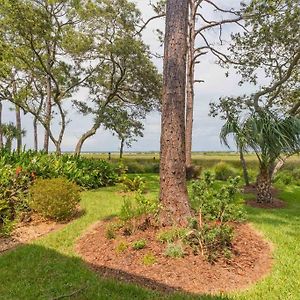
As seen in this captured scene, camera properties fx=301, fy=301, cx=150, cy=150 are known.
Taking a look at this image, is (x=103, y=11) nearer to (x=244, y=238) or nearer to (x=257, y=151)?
(x=257, y=151)

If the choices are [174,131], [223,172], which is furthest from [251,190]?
[174,131]

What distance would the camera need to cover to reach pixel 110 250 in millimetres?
5176

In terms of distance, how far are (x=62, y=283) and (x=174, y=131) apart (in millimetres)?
3214

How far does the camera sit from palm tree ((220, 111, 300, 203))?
29.8ft

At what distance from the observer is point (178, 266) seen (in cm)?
452

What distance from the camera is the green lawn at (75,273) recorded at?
12.8 ft

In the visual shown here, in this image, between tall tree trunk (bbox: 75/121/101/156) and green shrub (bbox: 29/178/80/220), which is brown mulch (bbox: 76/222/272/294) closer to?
green shrub (bbox: 29/178/80/220)

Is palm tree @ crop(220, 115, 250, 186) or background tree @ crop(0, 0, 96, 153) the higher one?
background tree @ crop(0, 0, 96, 153)

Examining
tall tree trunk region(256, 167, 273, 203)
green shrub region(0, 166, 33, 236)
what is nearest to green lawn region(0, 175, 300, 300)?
green shrub region(0, 166, 33, 236)

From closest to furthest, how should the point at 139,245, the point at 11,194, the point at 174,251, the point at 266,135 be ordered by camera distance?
the point at 174,251 → the point at 139,245 → the point at 11,194 → the point at 266,135

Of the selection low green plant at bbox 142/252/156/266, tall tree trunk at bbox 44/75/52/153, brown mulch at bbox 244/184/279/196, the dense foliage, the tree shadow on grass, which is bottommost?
the tree shadow on grass

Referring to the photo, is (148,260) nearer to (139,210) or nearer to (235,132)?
(139,210)

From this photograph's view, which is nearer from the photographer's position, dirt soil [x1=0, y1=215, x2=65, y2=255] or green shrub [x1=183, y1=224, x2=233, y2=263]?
green shrub [x1=183, y1=224, x2=233, y2=263]

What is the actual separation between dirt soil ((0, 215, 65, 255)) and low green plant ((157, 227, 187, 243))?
3.04 metres
